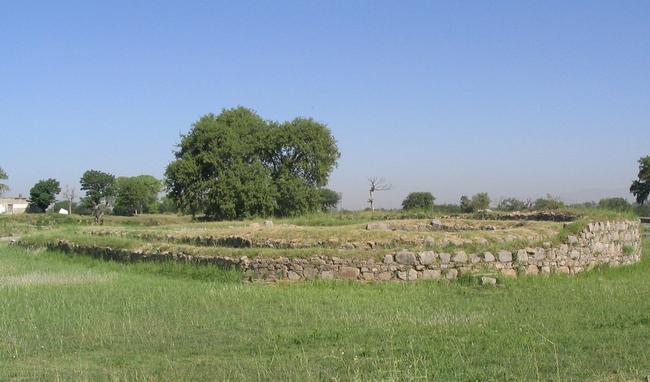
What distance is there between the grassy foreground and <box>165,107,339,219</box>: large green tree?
33806 millimetres

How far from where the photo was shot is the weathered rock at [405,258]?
13.9 metres

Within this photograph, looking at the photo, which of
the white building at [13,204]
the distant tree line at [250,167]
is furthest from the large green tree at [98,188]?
the distant tree line at [250,167]

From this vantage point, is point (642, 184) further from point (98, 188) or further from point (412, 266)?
point (98, 188)

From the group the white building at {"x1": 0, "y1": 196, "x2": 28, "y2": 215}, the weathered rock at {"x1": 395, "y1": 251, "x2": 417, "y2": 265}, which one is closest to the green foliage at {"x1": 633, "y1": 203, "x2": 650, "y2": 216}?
the weathered rock at {"x1": 395, "y1": 251, "x2": 417, "y2": 265}

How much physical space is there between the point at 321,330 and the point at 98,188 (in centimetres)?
8539

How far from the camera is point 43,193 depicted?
3615 inches

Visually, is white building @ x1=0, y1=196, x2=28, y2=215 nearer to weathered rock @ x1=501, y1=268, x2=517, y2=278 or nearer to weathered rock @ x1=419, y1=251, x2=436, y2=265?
weathered rock @ x1=419, y1=251, x2=436, y2=265

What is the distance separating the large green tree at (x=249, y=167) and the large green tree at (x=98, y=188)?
40.3m

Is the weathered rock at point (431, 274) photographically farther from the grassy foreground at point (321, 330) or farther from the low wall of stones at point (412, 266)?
the grassy foreground at point (321, 330)

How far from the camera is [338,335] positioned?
27.1 feet

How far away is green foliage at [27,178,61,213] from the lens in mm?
91938

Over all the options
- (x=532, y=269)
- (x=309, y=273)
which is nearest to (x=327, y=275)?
(x=309, y=273)

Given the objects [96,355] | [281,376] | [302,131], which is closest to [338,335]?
[281,376]

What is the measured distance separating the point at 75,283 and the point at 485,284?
29.2ft
